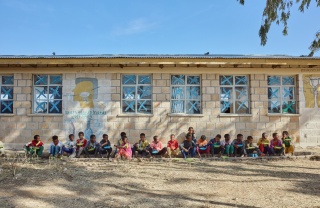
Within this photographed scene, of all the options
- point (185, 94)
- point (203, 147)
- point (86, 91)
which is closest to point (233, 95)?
point (185, 94)

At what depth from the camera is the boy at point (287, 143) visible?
33.7 feet

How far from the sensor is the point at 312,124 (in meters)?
11.4

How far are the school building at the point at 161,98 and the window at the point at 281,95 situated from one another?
0.04m

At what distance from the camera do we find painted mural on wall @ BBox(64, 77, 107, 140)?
1110 cm

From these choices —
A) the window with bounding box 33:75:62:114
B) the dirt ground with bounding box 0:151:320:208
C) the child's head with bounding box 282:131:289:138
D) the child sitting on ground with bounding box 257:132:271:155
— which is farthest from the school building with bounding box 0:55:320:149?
the dirt ground with bounding box 0:151:320:208

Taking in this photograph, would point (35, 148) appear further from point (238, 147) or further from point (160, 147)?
point (238, 147)

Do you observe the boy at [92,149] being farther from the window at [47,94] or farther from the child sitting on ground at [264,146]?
the child sitting on ground at [264,146]

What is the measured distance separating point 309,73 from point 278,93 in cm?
129

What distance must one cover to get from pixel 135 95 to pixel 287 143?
5.24 meters

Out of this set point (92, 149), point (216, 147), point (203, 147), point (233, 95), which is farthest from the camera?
point (233, 95)

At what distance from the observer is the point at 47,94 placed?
11273mm

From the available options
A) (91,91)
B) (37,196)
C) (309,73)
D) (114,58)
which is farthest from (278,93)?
(37,196)

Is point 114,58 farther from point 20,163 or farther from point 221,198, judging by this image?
point 221,198

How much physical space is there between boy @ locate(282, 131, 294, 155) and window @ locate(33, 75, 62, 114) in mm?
7527
